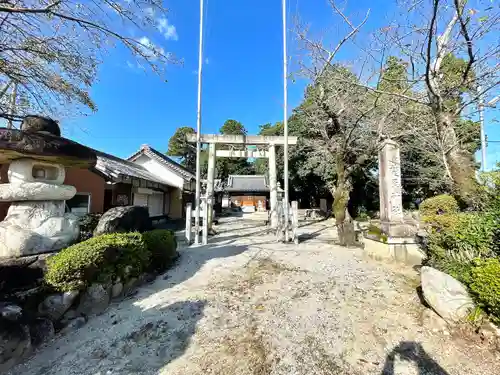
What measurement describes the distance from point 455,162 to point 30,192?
814cm

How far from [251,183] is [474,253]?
89.5 feet

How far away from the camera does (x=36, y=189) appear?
13.2ft

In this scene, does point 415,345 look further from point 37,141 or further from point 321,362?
point 37,141

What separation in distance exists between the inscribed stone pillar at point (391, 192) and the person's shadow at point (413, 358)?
3560 millimetres

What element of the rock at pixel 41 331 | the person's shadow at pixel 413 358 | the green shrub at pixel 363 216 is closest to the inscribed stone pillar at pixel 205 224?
the rock at pixel 41 331

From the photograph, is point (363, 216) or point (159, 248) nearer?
point (159, 248)

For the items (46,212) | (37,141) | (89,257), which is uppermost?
(37,141)

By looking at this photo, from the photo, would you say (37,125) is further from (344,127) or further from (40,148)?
(344,127)

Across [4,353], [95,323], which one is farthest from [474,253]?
[4,353]

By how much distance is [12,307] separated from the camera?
2.88 m

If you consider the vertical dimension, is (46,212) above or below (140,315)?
above

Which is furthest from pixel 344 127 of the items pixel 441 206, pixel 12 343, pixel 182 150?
pixel 182 150

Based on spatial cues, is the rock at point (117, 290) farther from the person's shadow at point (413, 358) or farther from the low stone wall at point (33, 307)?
the person's shadow at point (413, 358)

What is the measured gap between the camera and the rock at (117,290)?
164 inches
